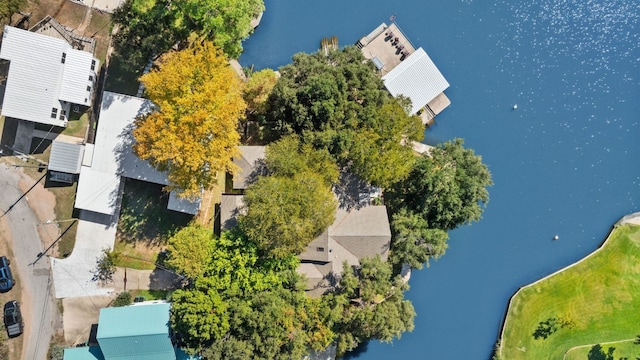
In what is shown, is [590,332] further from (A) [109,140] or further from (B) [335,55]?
(A) [109,140]

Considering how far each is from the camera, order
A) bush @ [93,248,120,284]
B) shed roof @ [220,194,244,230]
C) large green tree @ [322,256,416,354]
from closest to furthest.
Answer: large green tree @ [322,256,416,354]
bush @ [93,248,120,284]
shed roof @ [220,194,244,230]

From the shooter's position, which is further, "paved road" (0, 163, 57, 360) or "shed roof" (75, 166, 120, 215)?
"paved road" (0, 163, 57, 360)

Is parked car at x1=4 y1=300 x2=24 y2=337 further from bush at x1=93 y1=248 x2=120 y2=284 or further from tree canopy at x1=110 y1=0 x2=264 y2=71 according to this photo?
tree canopy at x1=110 y1=0 x2=264 y2=71

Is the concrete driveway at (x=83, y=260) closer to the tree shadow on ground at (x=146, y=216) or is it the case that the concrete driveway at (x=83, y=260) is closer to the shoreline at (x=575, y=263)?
the tree shadow on ground at (x=146, y=216)

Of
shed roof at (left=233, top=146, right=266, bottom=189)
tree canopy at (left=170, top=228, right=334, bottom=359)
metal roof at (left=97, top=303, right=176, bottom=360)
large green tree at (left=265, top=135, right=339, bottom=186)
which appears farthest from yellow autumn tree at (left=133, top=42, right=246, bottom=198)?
metal roof at (left=97, top=303, right=176, bottom=360)

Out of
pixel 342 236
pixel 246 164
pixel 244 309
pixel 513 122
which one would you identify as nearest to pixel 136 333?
pixel 244 309

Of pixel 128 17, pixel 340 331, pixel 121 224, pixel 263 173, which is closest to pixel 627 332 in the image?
pixel 340 331

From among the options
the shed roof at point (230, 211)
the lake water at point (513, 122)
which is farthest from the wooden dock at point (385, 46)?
the shed roof at point (230, 211)
